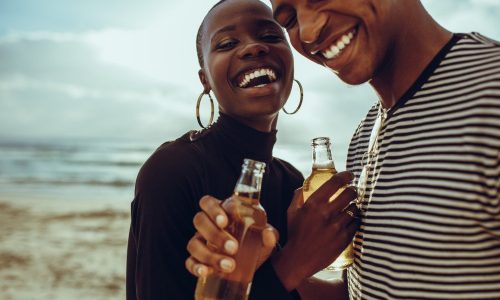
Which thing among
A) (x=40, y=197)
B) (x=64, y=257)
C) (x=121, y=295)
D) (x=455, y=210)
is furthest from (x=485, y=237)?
(x=40, y=197)

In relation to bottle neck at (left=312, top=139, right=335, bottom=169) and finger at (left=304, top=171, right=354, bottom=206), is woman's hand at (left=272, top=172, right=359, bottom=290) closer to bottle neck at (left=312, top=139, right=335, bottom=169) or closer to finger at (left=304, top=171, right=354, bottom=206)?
finger at (left=304, top=171, right=354, bottom=206)

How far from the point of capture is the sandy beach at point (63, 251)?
23.7ft

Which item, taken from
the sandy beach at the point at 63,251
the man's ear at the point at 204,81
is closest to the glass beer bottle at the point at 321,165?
the man's ear at the point at 204,81

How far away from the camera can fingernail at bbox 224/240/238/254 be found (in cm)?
172

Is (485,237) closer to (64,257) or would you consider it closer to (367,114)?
(367,114)

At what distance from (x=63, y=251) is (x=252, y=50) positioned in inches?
310

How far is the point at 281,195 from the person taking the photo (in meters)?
2.82

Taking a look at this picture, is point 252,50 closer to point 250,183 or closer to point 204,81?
point 204,81

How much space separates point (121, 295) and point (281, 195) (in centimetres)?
492

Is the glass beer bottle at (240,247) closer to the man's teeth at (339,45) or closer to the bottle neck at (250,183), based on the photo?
the bottle neck at (250,183)

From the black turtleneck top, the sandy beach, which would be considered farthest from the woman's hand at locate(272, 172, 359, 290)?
the sandy beach

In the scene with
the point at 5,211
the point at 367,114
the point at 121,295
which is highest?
the point at 367,114

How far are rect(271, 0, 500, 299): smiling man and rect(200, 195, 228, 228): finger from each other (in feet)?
1.89

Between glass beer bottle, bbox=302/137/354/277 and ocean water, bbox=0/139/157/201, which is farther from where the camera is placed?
ocean water, bbox=0/139/157/201
